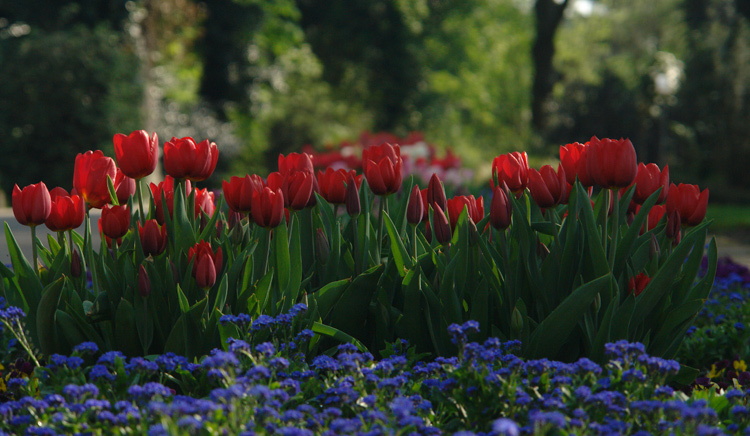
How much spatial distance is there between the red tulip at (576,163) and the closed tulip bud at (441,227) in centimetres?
47

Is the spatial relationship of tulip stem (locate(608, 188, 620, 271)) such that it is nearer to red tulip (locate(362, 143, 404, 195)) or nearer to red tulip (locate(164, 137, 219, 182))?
red tulip (locate(362, 143, 404, 195))

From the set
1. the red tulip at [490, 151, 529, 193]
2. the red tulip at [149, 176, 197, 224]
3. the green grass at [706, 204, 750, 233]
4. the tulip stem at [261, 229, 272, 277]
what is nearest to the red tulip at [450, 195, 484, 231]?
the red tulip at [490, 151, 529, 193]

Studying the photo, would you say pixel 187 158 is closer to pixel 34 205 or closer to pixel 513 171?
pixel 34 205

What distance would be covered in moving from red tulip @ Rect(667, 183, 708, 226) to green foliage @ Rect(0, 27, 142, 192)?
38.2ft

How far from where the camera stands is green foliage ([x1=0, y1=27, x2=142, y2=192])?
12.7 meters

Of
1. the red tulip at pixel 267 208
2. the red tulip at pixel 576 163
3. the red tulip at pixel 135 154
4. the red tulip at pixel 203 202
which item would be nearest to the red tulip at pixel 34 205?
the red tulip at pixel 135 154

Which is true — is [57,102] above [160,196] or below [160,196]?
below

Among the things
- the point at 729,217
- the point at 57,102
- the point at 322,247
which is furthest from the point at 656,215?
the point at 57,102

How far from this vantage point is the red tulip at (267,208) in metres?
2.64

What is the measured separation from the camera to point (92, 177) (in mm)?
2918

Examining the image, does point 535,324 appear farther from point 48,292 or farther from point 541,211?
point 48,292

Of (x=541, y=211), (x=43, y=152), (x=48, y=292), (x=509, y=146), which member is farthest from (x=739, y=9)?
(x=48, y=292)

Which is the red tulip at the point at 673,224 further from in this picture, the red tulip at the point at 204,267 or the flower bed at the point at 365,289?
the red tulip at the point at 204,267

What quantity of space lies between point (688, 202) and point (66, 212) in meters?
2.27
